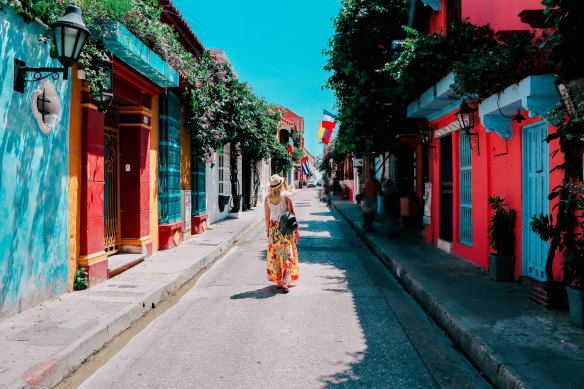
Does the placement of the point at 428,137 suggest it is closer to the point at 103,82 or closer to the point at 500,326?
the point at 500,326

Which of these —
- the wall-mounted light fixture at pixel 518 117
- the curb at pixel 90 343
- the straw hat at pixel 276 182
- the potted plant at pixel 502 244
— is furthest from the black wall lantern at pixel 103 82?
the potted plant at pixel 502 244

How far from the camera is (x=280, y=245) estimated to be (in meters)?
6.85

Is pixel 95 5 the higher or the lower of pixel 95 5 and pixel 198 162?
→ the higher

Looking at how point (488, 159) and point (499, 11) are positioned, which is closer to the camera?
point (499, 11)

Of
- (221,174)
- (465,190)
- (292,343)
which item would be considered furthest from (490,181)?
(221,174)

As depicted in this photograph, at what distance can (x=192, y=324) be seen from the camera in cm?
533

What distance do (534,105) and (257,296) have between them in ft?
14.7

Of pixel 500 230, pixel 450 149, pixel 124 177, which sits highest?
pixel 450 149

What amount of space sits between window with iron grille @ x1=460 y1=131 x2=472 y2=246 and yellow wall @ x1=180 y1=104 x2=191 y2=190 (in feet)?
23.0

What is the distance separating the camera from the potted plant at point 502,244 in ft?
22.2

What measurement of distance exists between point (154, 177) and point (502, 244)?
711 cm

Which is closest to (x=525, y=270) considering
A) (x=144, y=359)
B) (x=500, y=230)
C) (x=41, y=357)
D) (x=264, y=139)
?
(x=500, y=230)

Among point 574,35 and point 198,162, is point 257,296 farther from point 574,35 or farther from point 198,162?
point 198,162

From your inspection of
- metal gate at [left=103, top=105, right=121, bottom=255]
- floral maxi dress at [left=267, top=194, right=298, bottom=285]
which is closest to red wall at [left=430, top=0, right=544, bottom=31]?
floral maxi dress at [left=267, top=194, right=298, bottom=285]
